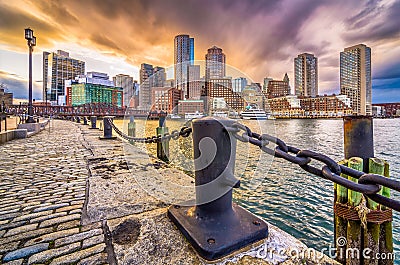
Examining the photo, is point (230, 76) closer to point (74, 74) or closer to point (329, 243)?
point (329, 243)

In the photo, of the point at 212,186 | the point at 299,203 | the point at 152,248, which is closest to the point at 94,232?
the point at 152,248

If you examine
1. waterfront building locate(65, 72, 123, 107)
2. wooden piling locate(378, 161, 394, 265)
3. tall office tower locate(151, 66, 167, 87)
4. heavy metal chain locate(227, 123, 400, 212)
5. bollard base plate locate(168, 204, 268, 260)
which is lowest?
wooden piling locate(378, 161, 394, 265)

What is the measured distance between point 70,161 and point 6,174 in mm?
1304

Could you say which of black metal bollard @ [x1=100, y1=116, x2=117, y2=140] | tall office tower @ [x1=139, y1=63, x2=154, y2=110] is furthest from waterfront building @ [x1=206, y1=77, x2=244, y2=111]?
black metal bollard @ [x1=100, y1=116, x2=117, y2=140]

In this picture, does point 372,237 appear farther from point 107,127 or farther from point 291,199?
→ point 107,127

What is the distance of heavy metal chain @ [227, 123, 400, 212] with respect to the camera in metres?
1.04

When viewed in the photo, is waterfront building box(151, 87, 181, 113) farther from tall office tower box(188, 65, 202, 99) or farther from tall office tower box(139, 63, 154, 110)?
tall office tower box(188, 65, 202, 99)

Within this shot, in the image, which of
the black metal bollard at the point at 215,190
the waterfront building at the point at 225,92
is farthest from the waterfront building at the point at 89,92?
the black metal bollard at the point at 215,190

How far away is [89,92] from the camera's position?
10069 cm

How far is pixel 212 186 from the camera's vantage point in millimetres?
1679

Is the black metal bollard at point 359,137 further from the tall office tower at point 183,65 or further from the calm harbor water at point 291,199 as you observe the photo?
the tall office tower at point 183,65

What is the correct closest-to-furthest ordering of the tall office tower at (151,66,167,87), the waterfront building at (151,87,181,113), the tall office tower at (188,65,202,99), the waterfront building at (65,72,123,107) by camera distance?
the tall office tower at (188,65,202,99) < the waterfront building at (151,87,181,113) < the tall office tower at (151,66,167,87) < the waterfront building at (65,72,123,107)

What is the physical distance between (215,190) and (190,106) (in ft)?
4.51

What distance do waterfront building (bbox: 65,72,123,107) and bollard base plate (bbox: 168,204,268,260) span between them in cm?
10213
